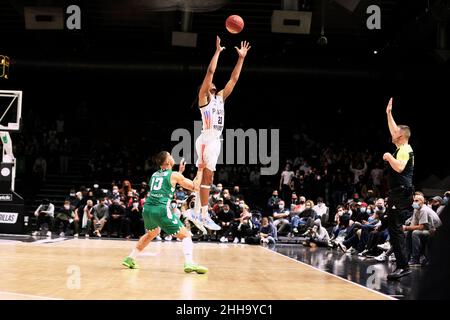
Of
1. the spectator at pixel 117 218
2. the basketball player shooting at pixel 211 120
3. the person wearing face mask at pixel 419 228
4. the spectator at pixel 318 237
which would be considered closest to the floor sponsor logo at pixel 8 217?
the spectator at pixel 117 218

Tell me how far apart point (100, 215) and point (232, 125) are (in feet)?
32.5

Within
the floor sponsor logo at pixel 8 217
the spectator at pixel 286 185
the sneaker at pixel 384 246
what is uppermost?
the spectator at pixel 286 185

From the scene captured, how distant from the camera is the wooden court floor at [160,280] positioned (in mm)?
5062

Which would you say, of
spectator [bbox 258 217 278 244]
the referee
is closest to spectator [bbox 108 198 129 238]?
spectator [bbox 258 217 278 244]

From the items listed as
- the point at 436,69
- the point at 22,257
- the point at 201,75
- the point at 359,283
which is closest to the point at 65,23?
the point at 201,75

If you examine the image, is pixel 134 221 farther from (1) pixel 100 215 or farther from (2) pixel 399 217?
(2) pixel 399 217

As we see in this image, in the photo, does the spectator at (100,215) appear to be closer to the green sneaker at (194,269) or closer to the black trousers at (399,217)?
the green sneaker at (194,269)

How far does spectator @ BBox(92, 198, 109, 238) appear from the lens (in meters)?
16.4

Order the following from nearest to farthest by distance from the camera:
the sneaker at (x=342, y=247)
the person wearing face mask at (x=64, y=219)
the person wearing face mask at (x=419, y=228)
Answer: the person wearing face mask at (x=419, y=228), the sneaker at (x=342, y=247), the person wearing face mask at (x=64, y=219)

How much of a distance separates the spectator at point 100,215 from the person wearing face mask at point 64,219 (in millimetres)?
946

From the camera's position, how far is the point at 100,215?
16.6 metres

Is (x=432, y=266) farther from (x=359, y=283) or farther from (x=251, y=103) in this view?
(x=251, y=103)

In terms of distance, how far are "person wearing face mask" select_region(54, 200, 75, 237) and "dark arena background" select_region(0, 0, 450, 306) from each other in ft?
0.13

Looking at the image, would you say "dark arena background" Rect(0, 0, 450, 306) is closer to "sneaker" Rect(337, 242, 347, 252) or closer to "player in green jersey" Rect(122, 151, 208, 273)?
"sneaker" Rect(337, 242, 347, 252)
